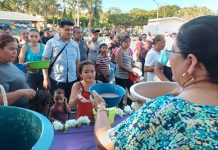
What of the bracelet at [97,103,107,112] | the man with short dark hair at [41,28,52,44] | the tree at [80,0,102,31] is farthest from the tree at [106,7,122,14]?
the bracelet at [97,103,107,112]

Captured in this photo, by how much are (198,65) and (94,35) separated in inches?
174

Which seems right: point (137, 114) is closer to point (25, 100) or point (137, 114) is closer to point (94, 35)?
point (25, 100)

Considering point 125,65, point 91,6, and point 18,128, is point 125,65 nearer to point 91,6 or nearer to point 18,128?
point 18,128

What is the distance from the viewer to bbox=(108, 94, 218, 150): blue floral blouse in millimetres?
727

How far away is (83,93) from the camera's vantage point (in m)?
2.50

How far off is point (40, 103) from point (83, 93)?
0.48 metres

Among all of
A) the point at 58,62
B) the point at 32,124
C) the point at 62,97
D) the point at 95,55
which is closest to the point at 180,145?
the point at 32,124

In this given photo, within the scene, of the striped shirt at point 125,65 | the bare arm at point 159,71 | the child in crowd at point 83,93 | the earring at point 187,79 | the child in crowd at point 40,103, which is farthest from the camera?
the striped shirt at point 125,65

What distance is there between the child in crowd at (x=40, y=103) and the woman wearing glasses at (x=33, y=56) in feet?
3.46

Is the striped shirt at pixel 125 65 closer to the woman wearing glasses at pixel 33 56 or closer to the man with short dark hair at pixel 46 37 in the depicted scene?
the woman wearing glasses at pixel 33 56

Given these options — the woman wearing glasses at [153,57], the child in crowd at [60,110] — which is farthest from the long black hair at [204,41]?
the woman wearing glasses at [153,57]

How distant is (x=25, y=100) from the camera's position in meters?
2.20

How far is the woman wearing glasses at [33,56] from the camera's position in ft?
12.2

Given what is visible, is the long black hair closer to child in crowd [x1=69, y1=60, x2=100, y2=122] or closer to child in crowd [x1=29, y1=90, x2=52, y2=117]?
child in crowd [x1=69, y1=60, x2=100, y2=122]
